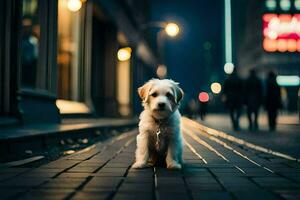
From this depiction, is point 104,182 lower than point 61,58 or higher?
lower

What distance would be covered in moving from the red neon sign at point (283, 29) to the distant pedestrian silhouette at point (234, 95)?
1798 inches

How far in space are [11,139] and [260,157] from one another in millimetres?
3684

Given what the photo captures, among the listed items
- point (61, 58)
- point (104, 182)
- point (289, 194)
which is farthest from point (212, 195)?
point (61, 58)

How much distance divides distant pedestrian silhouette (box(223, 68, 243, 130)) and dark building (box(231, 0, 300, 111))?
33.4 m

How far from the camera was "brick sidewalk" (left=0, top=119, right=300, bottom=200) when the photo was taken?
4.50 m

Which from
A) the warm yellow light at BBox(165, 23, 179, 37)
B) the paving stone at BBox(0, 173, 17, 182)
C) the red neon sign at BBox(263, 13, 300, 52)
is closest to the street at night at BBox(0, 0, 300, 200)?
the paving stone at BBox(0, 173, 17, 182)

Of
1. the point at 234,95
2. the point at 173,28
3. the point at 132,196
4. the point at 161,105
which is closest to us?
the point at 132,196

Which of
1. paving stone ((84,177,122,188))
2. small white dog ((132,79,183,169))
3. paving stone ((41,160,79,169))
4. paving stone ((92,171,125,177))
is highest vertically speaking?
small white dog ((132,79,183,169))

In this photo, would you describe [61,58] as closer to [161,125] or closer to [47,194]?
[161,125]

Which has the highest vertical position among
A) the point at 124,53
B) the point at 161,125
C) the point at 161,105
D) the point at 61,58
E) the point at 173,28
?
the point at 173,28

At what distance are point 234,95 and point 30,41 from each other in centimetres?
819

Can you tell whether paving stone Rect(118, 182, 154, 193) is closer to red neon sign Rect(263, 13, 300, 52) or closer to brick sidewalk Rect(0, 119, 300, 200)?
brick sidewalk Rect(0, 119, 300, 200)

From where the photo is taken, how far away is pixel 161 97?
586 centimetres

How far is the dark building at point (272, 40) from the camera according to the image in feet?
208
